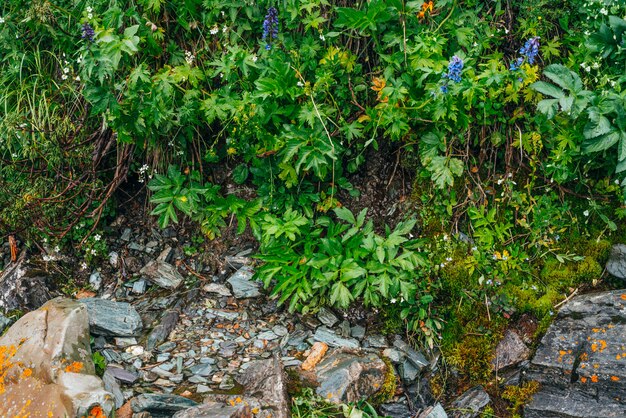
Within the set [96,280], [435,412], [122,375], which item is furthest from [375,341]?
[96,280]

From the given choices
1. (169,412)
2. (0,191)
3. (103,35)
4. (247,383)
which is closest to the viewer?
(169,412)

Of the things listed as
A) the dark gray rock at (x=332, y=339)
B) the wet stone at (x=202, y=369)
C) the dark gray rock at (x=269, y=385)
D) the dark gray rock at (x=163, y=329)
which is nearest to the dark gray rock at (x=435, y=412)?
the dark gray rock at (x=332, y=339)

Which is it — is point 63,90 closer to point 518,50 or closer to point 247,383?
point 247,383

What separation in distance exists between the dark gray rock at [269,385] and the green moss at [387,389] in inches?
22.8

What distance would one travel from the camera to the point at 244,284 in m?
4.52

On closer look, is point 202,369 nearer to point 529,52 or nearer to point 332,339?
point 332,339

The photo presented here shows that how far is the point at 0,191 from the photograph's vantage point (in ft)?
16.1

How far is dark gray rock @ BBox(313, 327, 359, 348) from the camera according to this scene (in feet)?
13.3

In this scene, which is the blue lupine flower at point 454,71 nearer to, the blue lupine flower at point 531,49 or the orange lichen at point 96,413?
the blue lupine flower at point 531,49

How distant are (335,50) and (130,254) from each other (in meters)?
2.30

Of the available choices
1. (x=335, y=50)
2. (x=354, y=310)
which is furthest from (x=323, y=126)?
(x=354, y=310)

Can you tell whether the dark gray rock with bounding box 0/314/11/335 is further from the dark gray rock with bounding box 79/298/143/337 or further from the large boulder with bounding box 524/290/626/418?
the large boulder with bounding box 524/290/626/418

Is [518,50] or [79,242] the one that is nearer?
[518,50]

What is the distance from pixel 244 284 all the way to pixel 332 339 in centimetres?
82
